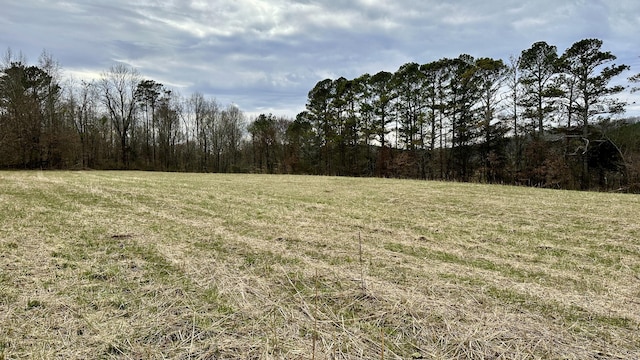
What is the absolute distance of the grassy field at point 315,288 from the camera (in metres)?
2.08

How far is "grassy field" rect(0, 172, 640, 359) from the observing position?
208 cm

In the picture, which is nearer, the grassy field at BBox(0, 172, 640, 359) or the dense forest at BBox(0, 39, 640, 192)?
the grassy field at BBox(0, 172, 640, 359)

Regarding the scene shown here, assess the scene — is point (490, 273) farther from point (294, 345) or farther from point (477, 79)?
point (477, 79)

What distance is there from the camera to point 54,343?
6.66 ft

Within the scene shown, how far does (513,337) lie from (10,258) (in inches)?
200

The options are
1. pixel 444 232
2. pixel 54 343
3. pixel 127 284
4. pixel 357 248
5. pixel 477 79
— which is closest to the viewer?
pixel 54 343

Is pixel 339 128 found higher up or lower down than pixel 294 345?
higher up

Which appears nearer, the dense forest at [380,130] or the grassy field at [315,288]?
the grassy field at [315,288]

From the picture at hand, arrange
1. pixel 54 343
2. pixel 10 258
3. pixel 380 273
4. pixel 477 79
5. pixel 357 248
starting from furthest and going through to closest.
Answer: pixel 477 79
pixel 357 248
pixel 10 258
pixel 380 273
pixel 54 343

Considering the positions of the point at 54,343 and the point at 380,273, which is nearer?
the point at 54,343

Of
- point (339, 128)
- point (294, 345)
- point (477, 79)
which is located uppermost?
point (477, 79)

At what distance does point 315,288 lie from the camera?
116 inches

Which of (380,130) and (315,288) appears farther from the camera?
(380,130)

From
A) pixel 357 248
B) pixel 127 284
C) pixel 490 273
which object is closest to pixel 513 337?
pixel 490 273
